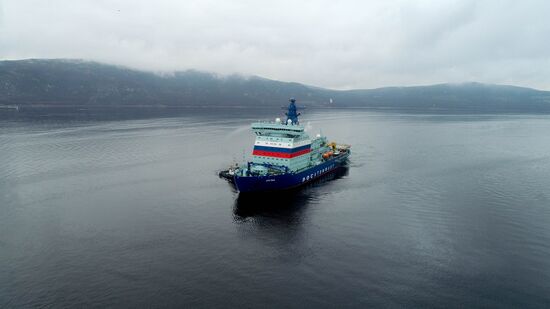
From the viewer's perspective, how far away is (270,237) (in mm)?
44250

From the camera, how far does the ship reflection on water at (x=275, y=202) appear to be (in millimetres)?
52503

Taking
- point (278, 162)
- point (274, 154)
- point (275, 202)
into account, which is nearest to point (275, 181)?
point (275, 202)

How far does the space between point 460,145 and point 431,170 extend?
47712mm

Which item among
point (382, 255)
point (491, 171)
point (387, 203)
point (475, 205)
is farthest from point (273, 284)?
point (491, 171)

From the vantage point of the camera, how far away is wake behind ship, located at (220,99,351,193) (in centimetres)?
6019

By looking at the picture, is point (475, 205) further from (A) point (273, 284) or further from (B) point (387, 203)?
(A) point (273, 284)

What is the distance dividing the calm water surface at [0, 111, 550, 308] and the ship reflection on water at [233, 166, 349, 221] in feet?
1.37

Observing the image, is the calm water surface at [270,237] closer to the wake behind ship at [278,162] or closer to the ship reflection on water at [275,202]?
the ship reflection on water at [275,202]

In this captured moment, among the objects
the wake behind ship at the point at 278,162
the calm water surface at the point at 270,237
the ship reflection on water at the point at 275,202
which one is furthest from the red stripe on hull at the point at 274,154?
the calm water surface at the point at 270,237

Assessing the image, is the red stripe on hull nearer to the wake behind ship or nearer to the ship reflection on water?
the wake behind ship

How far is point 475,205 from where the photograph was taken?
5534 centimetres

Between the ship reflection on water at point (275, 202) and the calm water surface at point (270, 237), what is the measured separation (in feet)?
1.37

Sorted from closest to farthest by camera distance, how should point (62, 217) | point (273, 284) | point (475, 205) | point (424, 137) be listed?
point (273, 284), point (62, 217), point (475, 205), point (424, 137)

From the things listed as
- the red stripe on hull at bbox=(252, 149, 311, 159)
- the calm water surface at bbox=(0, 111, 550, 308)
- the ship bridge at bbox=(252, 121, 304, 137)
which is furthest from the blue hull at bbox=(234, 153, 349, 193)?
the ship bridge at bbox=(252, 121, 304, 137)
